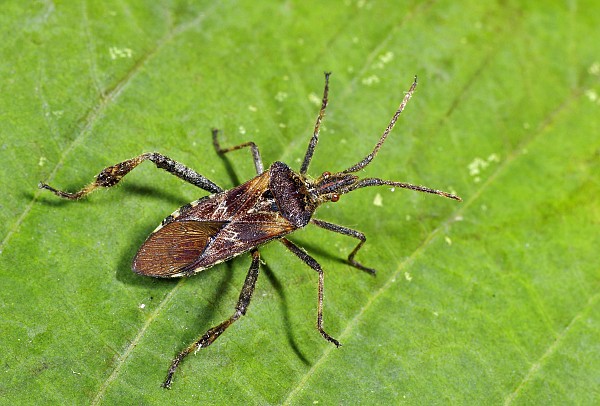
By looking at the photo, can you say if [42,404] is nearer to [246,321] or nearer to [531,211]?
[246,321]

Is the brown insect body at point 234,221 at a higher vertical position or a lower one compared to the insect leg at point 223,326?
higher

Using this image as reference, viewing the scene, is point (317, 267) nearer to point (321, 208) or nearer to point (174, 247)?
point (321, 208)

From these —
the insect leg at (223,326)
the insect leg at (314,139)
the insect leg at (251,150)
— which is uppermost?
the insect leg at (314,139)

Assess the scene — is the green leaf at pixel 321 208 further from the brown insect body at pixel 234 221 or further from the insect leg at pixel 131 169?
the brown insect body at pixel 234 221

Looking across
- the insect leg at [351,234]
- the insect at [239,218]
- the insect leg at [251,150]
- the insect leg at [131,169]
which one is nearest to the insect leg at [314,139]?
the insect at [239,218]

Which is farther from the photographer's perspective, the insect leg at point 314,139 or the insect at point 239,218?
the insect leg at point 314,139

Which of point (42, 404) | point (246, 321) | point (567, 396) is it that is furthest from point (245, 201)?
point (567, 396)
